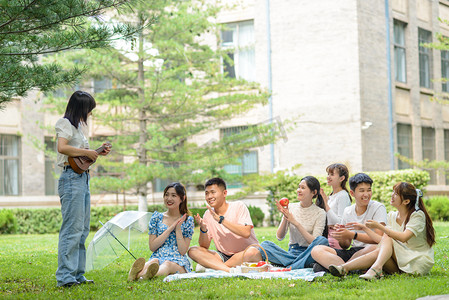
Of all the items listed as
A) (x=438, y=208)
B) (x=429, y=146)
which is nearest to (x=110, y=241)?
(x=438, y=208)

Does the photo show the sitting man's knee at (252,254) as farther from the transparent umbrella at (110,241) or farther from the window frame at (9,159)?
the window frame at (9,159)

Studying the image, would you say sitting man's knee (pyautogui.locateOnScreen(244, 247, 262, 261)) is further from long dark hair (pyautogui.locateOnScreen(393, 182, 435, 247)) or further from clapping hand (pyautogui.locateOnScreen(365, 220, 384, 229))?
long dark hair (pyautogui.locateOnScreen(393, 182, 435, 247))

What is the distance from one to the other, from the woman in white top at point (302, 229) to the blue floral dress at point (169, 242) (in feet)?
2.49

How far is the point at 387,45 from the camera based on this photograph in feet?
68.8

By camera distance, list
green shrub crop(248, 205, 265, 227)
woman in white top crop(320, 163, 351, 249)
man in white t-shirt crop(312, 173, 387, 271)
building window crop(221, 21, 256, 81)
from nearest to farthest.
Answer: man in white t-shirt crop(312, 173, 387, 271)
woman in white top crop(320, 163, 351, 249)
green shrub crop(248, 205, 265, 227)
building window crop(221, 21, 256, 81)

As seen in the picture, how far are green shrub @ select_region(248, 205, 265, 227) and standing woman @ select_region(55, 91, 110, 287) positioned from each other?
1236 centimetres

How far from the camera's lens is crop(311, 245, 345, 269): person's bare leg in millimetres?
6945

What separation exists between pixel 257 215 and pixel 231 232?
36.7 feet

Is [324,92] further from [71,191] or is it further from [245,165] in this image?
[71,191]

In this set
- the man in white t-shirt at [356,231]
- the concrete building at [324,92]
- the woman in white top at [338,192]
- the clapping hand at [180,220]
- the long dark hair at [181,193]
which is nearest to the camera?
the man in white t-shirt at [356,231]

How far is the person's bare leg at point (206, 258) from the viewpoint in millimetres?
7596

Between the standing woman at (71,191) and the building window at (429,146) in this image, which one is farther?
the building window at (429,146)

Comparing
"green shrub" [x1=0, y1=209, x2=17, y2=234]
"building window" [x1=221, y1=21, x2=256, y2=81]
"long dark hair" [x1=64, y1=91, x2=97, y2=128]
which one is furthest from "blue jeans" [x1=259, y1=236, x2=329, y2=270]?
→ "building window" [x1=221, y1=21, x2=256, y2=81]

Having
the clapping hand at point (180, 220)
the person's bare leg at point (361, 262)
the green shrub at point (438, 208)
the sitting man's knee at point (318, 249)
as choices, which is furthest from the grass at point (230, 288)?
the green shrub at point (438, 208)
